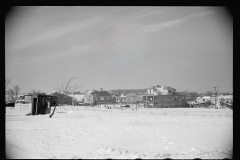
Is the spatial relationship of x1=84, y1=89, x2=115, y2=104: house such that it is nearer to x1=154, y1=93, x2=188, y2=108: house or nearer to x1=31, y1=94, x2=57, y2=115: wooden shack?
x1=154, y1=93, x2=188, y2=108: house

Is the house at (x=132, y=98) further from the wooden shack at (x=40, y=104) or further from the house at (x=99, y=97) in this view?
the wooden shack at (x=40, y=104)

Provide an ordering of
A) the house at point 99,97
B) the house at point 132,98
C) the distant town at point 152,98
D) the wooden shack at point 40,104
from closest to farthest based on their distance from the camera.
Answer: the wooden shack at point 40,104 → the distant town at point 152,98 → the house at point 99,97 → the house at point 132,98

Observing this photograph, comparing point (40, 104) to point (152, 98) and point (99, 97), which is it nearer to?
point (152, 98)

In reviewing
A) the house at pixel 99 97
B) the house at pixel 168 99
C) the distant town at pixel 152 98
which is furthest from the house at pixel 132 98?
the house at pixel 168 99

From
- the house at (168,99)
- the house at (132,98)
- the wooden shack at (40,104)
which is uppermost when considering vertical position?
the wooden shack at (40,104)

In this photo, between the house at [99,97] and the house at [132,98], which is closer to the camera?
the house at [99,97]

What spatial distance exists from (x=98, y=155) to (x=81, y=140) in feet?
7.37

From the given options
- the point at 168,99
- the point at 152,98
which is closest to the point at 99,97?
the point at 152,98

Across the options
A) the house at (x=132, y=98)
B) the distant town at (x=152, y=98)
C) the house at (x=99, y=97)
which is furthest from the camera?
the house at (x=132, y=98)

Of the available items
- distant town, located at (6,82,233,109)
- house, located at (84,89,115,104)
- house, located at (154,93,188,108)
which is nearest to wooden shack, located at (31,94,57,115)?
distant town, located at (6,82,233,109)

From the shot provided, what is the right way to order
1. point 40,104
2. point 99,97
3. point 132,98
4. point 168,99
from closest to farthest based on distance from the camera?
point 40,104 < point 168,99 < point 99,97 < point 132,98

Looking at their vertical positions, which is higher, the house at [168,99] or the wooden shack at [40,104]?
the wooden shack at [40,104]
